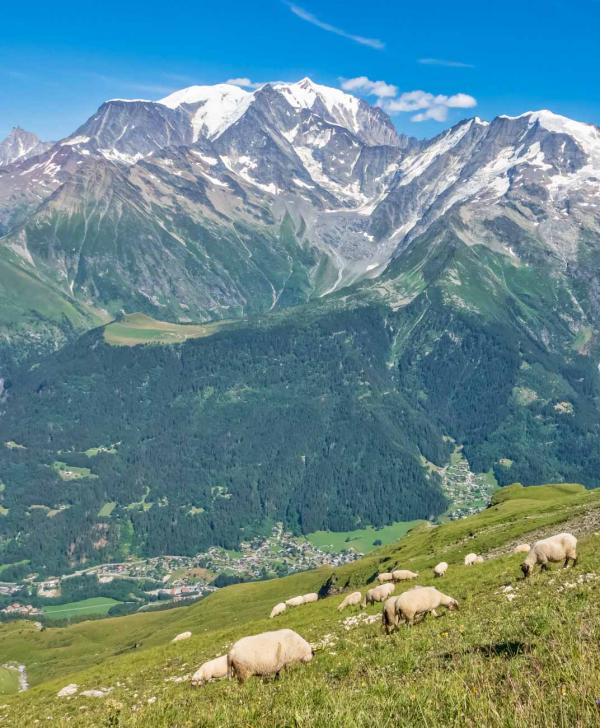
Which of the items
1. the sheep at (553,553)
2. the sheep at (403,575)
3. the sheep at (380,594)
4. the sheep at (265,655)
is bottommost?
the sheep at (403,575)

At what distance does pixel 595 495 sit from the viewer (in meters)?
118

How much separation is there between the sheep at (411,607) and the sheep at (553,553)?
973cm

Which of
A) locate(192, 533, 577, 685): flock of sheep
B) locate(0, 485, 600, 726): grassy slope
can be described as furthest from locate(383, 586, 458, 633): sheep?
locate(0, 485, 600, 726): grassy slope

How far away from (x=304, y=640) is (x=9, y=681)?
15630 centimetres

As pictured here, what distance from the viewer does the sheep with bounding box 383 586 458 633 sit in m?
37.1

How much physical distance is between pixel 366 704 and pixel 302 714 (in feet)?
4.55

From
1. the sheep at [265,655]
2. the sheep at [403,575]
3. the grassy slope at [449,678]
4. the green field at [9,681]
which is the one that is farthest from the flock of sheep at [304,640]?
the green field at [9,681]

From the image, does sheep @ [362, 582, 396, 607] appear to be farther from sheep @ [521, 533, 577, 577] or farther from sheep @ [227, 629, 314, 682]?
sheep @ [227, 629, 314, 682]

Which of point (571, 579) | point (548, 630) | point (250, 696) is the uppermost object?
point (548, 630)

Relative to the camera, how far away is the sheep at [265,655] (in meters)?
26.6

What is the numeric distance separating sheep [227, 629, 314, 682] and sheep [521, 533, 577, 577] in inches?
909

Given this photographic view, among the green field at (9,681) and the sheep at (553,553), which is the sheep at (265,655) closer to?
the sheep at (553,553)

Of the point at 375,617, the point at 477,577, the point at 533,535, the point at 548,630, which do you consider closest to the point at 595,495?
the point at 533,535

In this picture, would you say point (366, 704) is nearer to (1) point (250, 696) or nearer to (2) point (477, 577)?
(1) point (250, 696)
